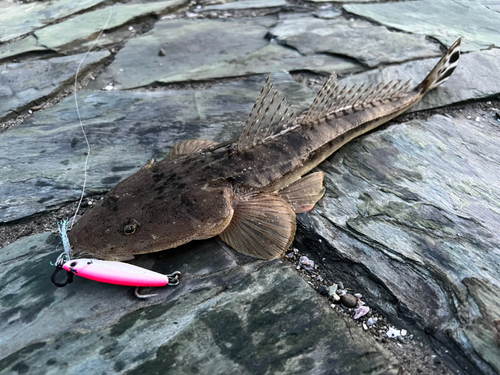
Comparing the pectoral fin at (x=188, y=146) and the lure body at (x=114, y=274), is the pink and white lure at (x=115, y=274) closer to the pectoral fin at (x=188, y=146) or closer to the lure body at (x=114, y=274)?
the lure body at (x=114, y=274)

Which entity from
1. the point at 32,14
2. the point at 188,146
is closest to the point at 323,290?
the point at 188,146

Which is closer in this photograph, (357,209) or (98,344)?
(98,344)

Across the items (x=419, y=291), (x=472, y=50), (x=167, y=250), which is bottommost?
(x=167, y=250)

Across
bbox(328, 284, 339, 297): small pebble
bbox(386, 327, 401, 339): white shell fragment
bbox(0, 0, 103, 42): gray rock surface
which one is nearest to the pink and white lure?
bbox(328, 284, 339, 297): small pebble

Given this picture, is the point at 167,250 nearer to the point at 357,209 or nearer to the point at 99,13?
the point at 357,209

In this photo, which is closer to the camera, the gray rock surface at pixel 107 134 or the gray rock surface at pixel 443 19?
the gray rock surface at pixel 107 134

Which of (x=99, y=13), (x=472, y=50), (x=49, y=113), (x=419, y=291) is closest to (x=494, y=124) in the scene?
(x=472, y=50)

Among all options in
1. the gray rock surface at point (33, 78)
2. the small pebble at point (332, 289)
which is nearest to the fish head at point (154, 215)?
the small pebble at point (332, 289)
